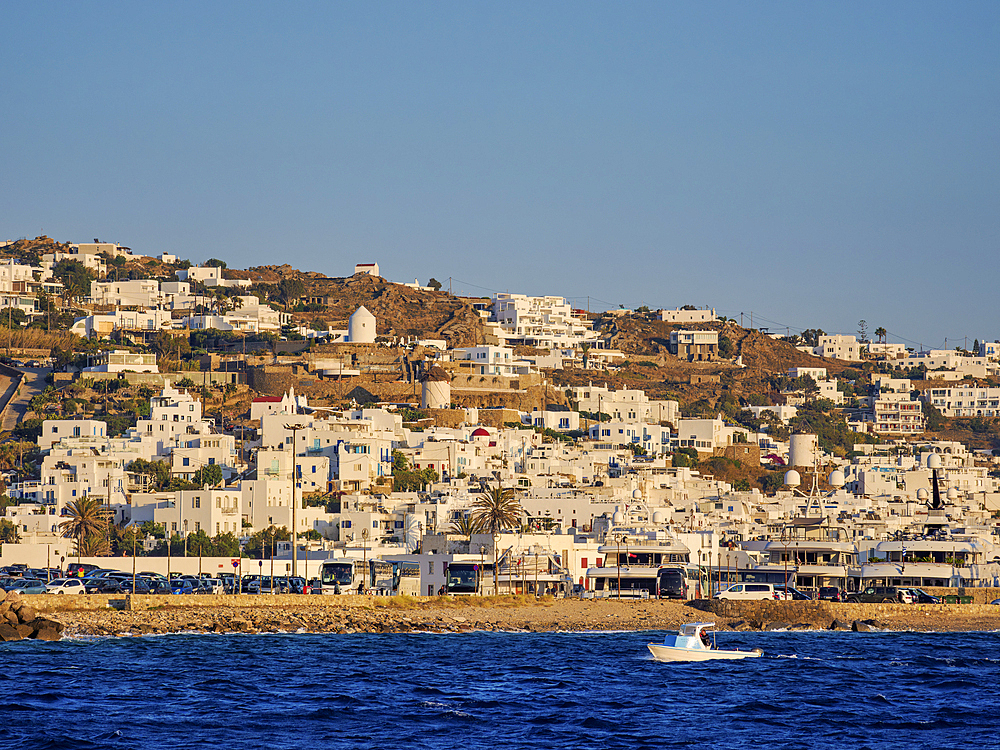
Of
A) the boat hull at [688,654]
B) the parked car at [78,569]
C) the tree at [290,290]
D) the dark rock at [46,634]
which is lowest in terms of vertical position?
the boat hull at [688,654]

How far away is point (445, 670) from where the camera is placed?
47062 mm

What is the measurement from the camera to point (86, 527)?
3280 inches

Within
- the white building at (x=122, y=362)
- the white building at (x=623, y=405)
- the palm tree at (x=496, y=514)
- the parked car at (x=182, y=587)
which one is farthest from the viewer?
the white building at (x=623, y=405)

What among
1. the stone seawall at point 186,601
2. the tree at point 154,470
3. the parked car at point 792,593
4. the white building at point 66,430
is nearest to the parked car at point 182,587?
the stone seawall at point 186,601

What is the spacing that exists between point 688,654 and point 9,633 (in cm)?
2233

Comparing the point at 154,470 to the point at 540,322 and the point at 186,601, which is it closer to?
the point at 186,601

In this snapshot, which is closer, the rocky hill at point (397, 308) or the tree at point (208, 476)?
the tree at point (208, 476)

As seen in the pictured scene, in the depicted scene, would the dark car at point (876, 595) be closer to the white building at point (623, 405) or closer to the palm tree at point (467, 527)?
the palm tree at point (467, 527)

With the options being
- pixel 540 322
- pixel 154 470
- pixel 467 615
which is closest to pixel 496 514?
pixel 467 615

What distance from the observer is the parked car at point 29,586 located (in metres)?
59.2

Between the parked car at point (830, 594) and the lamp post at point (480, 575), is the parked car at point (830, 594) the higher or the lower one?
the lower one

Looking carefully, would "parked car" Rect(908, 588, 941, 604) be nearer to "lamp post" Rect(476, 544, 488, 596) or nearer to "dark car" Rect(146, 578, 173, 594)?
"lamp post" Rect(476, 544, 488, 596)

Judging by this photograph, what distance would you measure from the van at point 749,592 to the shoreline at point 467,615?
2064 millimetres

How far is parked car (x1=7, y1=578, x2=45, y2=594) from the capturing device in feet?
194
